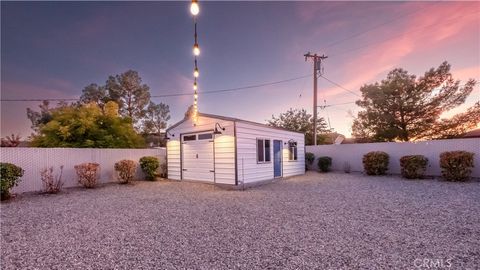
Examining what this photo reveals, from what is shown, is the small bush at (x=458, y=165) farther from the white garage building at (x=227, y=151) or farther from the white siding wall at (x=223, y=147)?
the white siding wall at (x=223, y=147)

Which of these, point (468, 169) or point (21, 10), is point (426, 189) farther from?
point (21, 10)

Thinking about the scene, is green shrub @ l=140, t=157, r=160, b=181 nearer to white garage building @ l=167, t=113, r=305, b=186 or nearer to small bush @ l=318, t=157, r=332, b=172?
white garage building @ l=167, t=113, r=305, b=186

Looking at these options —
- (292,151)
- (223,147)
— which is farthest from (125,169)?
(292,151)

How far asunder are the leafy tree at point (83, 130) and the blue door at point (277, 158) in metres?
9.02

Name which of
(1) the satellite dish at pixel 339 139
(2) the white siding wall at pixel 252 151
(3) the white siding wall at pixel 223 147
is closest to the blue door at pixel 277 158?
(2) the white siding wall at pixel 252 151

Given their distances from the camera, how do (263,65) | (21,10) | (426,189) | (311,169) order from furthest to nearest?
(311,169)
(263,65)
(21,10)
(426,189)

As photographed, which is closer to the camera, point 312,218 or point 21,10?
point 312,218

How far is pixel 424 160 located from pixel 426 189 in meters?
3.44

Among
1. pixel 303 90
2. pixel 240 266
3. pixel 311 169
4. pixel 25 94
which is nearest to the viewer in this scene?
pixel 240 266

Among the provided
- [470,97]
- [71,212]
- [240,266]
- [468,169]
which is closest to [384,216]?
[240,266]

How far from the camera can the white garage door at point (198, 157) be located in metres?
9.66

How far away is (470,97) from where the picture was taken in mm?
14094

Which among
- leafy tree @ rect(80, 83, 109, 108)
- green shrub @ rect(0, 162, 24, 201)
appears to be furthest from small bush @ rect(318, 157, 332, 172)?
leafy tree @ rect(80, 83, 109, 108)

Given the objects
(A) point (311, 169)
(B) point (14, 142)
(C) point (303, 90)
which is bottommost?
(A) point (311, 169)
